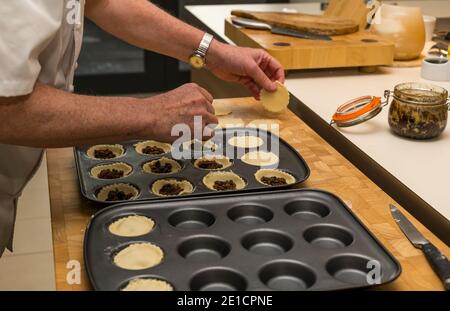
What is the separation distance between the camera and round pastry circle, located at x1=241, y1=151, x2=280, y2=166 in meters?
1.43

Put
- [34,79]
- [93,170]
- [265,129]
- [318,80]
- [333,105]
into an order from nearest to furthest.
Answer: [34,79] < [93,170] < [265,129] < [333,105] < [318,80]

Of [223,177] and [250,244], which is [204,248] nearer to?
[250,244]

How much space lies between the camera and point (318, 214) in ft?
4.02

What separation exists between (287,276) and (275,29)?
1205 millimetres

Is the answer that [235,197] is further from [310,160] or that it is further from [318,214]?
[310,160]

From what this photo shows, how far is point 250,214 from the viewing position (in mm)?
1212

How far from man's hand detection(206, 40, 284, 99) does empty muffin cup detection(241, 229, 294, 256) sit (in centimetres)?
63

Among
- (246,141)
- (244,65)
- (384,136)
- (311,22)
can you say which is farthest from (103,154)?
(311,22)

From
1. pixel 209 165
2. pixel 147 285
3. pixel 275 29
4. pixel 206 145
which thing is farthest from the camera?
pixel 275 29

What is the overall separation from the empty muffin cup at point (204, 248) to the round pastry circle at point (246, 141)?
0.45m

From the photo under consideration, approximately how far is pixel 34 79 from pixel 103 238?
1.01 feet

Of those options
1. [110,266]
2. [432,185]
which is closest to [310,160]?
[432,185]

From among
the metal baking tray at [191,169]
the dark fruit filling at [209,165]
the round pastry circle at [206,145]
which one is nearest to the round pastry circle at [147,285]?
the metal baking tray at [191,169]
